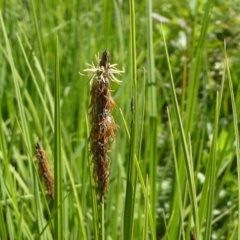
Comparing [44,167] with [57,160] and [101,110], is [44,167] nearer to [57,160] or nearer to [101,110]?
[57,160]

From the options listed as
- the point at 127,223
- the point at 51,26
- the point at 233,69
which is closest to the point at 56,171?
the point at 127,223

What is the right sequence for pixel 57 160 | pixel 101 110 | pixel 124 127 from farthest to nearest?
1. pixel 124 127
2. pixel 57 160
3. pixel 101 110

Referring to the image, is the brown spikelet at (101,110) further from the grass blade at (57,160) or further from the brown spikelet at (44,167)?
the brown spikelet at (44,167)

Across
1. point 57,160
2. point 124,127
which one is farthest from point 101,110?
point 124,127

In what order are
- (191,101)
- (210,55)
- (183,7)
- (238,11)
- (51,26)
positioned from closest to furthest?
(191,101)
(51,26)
(238,11)
(210,55)
(183,7)

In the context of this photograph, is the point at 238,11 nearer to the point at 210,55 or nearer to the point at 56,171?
the point at 210,55

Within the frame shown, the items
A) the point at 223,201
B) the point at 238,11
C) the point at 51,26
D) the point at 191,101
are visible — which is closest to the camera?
the point at 191,101

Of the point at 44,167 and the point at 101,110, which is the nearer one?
the point at 101,110

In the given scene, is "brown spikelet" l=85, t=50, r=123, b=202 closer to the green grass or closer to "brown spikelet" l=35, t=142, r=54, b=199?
the green grass
